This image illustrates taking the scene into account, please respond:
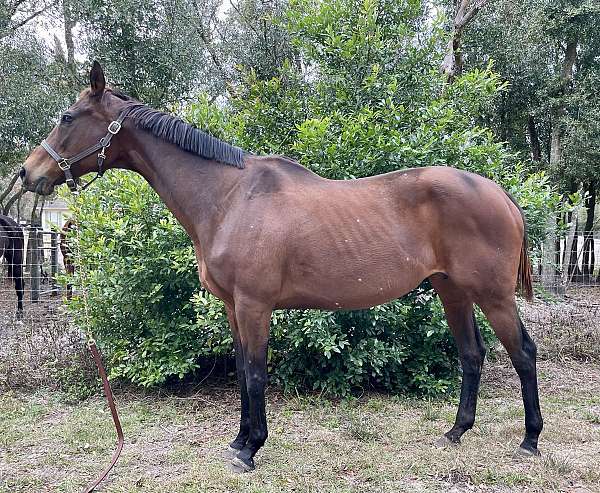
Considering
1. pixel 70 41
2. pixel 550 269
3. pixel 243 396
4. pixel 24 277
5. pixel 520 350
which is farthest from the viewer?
pixel 70 41

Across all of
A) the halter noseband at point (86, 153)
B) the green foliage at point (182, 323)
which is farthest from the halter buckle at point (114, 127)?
the green foliage at point (182, 323)

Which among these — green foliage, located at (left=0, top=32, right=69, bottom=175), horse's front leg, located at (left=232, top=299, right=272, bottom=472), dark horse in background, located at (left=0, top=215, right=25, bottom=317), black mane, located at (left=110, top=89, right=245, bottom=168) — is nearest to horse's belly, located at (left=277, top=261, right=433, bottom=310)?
horse's front leg, located at (left=232, top=299, right=272, bottom=472)

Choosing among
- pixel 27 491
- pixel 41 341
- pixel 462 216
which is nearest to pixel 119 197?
pixel 41 341

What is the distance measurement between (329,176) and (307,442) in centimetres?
235

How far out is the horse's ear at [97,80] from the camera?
313cm

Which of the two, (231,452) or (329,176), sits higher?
(329,176)

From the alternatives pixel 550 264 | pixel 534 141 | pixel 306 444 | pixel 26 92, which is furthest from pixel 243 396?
pixel 534 141

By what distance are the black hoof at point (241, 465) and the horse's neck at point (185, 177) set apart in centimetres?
142

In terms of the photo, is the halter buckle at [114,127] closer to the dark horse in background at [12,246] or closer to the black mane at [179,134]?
the black mane at [179,134]

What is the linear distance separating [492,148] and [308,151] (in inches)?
72.4

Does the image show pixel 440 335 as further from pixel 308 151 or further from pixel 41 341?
pixel 41 341

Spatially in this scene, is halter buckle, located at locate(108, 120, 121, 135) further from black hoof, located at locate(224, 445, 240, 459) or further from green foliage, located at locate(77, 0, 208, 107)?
green foliage, located at locate(77, 0, 208, 107)

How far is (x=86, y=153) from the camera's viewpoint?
10.4 feet

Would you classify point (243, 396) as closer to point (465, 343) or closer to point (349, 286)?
point (349, 286)
